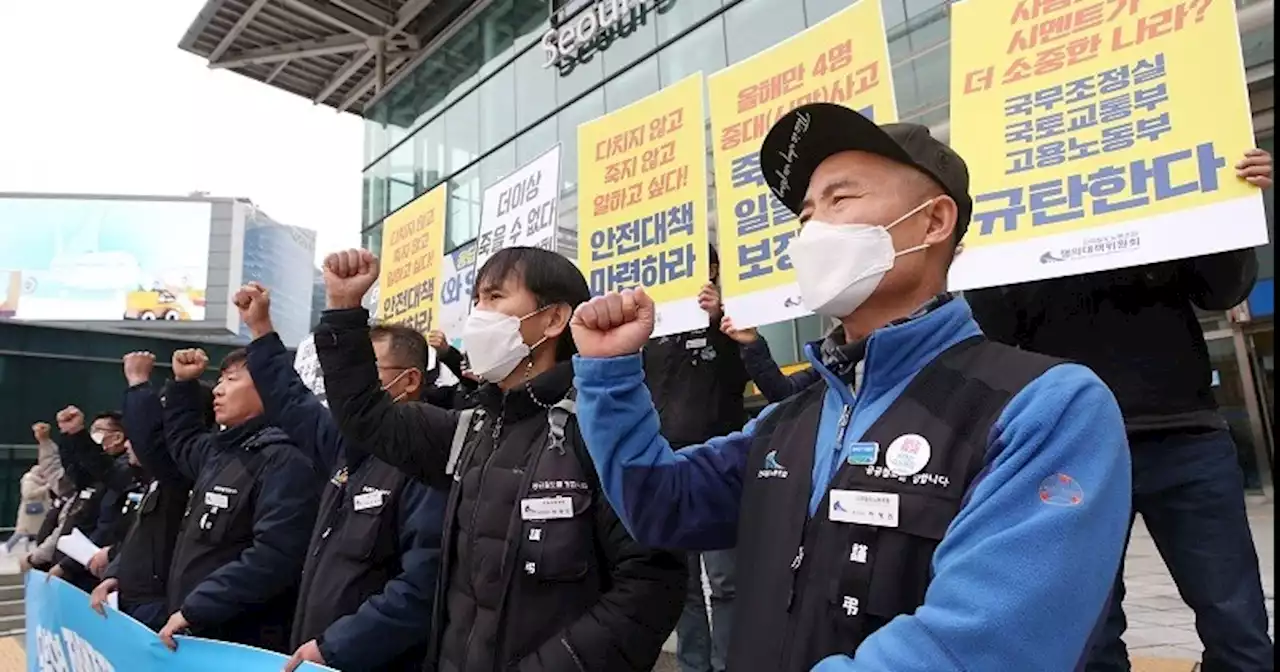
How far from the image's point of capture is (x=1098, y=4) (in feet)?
8.20

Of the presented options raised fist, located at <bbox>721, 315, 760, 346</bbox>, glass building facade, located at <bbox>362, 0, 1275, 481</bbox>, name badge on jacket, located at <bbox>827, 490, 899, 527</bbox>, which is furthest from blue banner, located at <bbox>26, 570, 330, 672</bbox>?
glass building facade, located at <bbox>362, 0, 1275, 481</bbox>

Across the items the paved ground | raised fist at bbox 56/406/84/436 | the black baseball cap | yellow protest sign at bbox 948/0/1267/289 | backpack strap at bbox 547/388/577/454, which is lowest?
the paved ground

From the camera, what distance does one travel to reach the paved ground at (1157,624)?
310 centimetres

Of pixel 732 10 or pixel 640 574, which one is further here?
pixel 732 10

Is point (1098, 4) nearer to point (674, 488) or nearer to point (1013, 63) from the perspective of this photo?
point (1013, 63)

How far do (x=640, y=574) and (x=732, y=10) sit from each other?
1040 cm

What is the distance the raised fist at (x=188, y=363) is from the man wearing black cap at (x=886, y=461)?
9.42 ft

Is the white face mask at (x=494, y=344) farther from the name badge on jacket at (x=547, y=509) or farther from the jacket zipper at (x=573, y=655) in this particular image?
the jacket zipper at (x=573, y=655)

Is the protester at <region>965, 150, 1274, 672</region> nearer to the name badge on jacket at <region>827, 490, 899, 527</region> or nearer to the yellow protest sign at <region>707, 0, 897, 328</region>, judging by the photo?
the yellow protest sign at <region>707, 0, 897, 328</region>

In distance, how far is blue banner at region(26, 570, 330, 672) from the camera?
217 centimetres

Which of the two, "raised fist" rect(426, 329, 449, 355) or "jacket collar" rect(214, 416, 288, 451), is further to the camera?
"raised fist" rect(426, 329, 449, 355)

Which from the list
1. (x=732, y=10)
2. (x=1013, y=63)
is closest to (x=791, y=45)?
(x=1013, y=63)

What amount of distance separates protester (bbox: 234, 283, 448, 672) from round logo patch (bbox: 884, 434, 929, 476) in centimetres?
146

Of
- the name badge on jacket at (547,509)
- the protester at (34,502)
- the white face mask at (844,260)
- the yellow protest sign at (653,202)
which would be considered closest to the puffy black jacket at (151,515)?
the yellow protest sign at (653,202)
